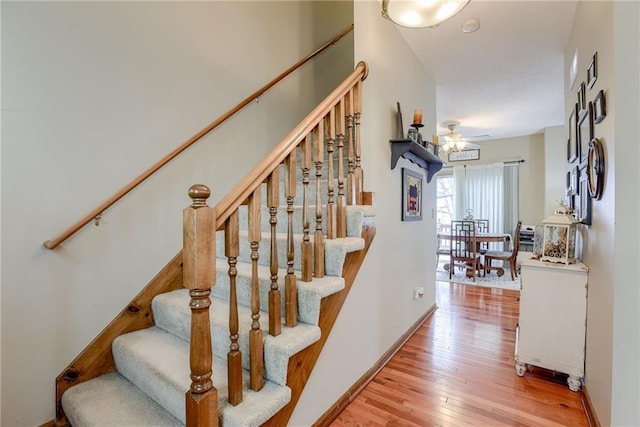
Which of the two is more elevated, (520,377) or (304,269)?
(304,269)

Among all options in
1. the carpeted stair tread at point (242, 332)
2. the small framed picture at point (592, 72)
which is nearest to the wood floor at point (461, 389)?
the carpeted stair tread at point (242, 332)

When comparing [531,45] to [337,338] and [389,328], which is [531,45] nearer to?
[389,328]

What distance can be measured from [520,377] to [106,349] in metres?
2.78

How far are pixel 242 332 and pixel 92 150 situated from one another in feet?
4.40

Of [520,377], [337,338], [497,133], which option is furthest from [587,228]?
[497,133]

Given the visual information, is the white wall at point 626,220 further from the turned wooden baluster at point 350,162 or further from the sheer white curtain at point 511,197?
the sheer white curtain at point 511,197

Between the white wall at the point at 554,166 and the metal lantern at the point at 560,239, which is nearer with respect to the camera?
the metal lantern at the point at 560,239

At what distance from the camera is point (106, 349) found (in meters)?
1.73

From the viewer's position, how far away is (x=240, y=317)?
5.02 feet

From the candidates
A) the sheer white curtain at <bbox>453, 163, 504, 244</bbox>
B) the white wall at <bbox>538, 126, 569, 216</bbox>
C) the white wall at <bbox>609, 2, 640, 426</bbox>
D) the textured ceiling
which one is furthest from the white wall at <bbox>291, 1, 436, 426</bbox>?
the sheer white curtain at <bbox>453, 163, 504, 244</bbox>

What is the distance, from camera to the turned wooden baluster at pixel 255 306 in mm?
1229

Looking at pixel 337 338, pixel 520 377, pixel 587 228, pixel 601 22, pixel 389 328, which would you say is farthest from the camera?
pixel 389 328

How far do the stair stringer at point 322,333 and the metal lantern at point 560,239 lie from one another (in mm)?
1333

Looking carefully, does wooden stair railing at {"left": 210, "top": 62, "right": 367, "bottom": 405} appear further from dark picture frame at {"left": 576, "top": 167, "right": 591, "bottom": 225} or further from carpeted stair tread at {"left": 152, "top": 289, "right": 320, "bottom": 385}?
dark picture frame at {"left": 576, "top": 167, "right": 591, "bottom": 225}
